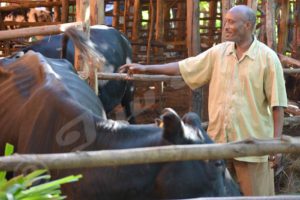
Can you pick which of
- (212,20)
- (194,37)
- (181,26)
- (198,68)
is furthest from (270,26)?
(212,20)

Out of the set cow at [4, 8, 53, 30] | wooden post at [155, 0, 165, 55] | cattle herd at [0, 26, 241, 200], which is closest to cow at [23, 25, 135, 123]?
cattle herd at [0, 26, 241, 200]

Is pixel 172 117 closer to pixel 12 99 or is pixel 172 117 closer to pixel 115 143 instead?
pixel 115 143

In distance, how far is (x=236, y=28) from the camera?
3.78 m

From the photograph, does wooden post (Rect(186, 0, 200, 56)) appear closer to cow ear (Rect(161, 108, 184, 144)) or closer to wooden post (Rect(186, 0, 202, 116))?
wooden post (Rect(186, 0, 202, 116))

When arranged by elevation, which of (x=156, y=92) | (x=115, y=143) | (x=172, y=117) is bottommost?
(x=156, y=92)

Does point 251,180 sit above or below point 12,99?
below

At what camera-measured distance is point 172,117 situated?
104 inches

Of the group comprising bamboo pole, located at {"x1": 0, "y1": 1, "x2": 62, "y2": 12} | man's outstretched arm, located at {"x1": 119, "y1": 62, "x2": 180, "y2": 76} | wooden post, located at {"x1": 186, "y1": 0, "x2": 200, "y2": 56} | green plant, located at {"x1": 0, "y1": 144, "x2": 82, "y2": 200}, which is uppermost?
bamboo pole, located at {"x1": 0, "y1": 1, "x2": 62, "y2": 12}

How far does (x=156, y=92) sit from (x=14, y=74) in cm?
564

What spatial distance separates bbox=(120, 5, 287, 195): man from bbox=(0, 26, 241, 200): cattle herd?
86cm

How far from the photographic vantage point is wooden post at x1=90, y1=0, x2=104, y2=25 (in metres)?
6.27

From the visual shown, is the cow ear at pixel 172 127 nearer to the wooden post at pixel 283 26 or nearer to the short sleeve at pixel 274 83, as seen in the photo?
the short sleeve at pixel 274 83

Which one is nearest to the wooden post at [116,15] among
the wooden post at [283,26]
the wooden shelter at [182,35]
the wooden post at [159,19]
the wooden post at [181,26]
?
the wooden shelter at [182,35]

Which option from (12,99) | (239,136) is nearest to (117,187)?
(239,136)
